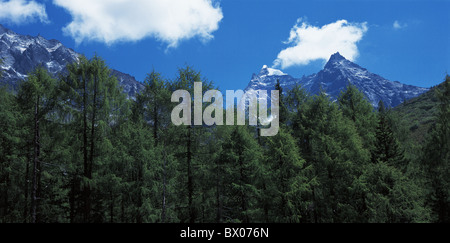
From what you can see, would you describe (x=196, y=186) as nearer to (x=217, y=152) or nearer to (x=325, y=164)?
(x=217, y=152)

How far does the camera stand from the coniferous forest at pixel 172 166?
60.7 feet

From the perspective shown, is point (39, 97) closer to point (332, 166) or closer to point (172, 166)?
point (172, 166)

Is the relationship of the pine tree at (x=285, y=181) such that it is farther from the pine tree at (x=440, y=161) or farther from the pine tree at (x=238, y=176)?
the pine tree at (x=440, y=161)

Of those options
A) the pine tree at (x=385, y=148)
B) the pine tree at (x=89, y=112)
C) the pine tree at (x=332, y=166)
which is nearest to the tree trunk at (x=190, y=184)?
the pine tree at (x=89, y=112)

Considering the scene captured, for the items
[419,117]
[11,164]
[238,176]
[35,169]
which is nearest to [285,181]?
[238,176]

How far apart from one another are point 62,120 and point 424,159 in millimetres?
31590

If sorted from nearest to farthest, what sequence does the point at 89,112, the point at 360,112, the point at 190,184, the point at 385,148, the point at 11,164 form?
the point at 89,112 → the point at 190,184 → the point at 11,164 → the point at 385,148 → the point at 360,112

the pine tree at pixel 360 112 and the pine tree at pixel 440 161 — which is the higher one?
the pine tree at pixel 360 112

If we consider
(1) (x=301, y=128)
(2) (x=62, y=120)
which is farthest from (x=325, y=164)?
(2) (x=62, y=120)

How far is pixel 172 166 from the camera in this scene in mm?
20609

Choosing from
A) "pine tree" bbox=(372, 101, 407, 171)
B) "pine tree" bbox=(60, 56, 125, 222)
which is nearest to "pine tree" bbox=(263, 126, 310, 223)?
"pine tree" bbox=(372, 101, 407, 171)

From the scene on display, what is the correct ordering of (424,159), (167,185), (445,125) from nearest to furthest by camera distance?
(167,185) < (445,125) < (424,159)

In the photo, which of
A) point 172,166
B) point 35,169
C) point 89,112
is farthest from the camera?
point 172,166

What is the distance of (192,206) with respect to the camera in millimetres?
19391
